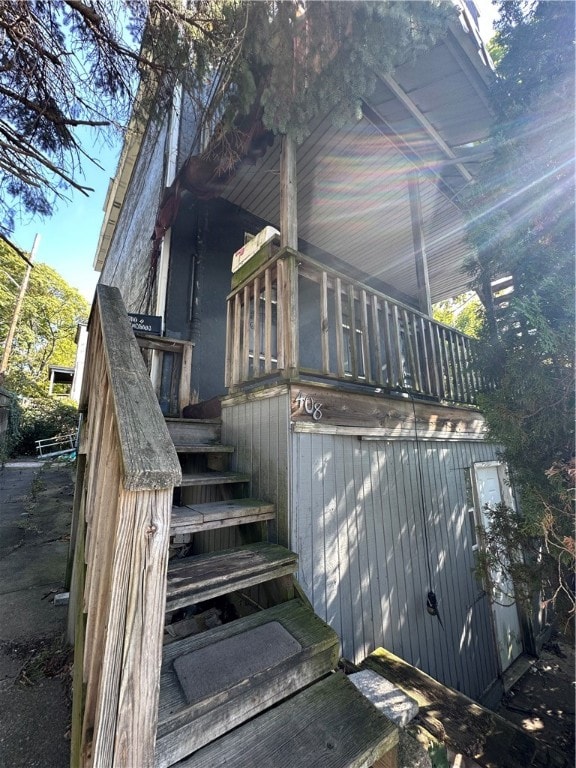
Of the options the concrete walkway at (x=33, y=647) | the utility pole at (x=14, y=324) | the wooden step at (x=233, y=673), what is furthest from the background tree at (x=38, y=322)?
the wooden step at (x=233, y=673)

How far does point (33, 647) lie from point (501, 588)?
4.47 meters

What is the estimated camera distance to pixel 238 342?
2.80 meters

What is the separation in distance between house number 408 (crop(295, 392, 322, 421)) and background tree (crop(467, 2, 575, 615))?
4.18 ft

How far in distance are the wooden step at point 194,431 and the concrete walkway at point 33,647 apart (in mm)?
1507

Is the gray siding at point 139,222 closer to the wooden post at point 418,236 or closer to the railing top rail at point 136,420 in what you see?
the wooden post at point 418,236

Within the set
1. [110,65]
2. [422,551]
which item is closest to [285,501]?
[422,551]

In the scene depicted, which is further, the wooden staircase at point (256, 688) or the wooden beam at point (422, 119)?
the wooden beam at point (422, 119)

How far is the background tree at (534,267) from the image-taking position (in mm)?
2066

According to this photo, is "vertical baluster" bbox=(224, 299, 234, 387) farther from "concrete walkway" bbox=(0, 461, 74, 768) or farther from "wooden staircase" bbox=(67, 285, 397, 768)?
"concrete walkway" bbox=(0, 461, 74, 768)

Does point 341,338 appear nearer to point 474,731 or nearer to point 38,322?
point 474,731

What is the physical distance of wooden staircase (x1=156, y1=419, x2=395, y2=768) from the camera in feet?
3.35

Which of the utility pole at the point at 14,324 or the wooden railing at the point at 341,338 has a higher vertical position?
the utility pole at the point at 14,324

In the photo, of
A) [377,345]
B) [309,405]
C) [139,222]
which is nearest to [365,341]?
[377,345]

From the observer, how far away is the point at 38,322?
1947 centimetres
